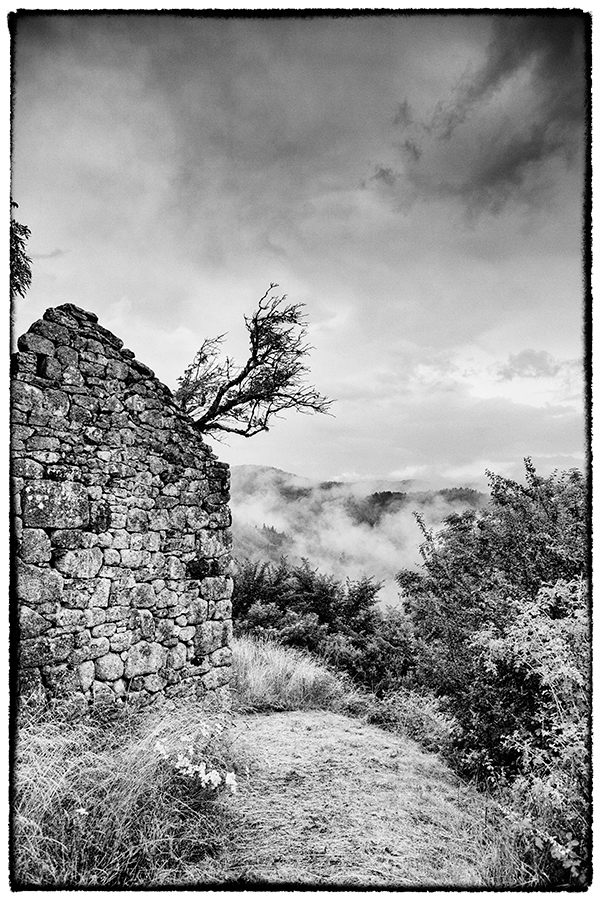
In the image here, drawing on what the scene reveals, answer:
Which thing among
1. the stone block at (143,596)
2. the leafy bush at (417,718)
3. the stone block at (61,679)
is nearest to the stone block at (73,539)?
the stone block at (143,596)

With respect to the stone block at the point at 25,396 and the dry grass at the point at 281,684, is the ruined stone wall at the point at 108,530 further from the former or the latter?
the dry grass at the point at 281,684

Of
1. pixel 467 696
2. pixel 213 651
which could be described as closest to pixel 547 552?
pixel 467 696

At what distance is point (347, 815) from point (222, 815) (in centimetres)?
100

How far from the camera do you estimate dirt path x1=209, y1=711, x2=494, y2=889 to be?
11.1 ft

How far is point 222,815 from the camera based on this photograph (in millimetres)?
4000

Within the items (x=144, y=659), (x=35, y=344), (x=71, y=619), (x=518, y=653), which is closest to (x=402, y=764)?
(x=518, y=653)

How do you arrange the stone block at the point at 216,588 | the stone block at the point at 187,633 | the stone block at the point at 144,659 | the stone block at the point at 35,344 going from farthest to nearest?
the stone block at the point at 216,588 < the stone block at the point at 187,633 < the stone block at the point at 144,659 < the stone block at the point at 35,344

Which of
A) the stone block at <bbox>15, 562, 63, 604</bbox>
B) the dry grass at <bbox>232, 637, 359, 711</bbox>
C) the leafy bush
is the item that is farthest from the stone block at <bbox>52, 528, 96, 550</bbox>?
the leafy bush

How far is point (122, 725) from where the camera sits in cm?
464

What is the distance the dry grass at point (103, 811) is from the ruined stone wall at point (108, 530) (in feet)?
1.84

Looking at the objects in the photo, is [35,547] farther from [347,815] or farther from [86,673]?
[347,815]

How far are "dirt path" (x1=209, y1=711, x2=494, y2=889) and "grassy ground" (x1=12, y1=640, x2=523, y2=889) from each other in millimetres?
14

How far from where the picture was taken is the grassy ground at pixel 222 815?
3.19 meters

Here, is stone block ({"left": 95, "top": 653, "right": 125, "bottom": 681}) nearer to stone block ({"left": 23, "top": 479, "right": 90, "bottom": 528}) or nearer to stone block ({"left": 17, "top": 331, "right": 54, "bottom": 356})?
stone block ({"left": 23, "top": 479, "right": 90, "bottom": 528})
